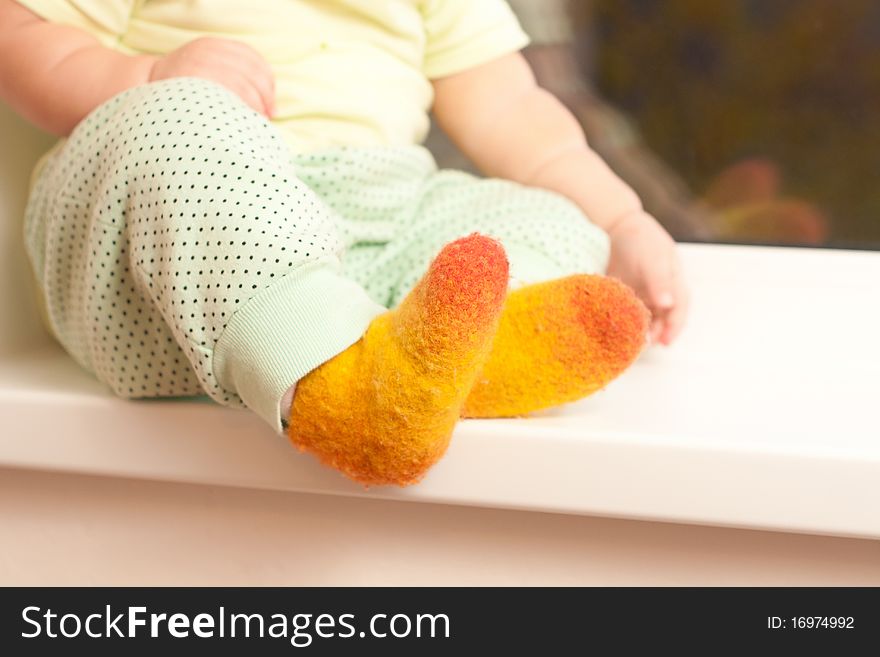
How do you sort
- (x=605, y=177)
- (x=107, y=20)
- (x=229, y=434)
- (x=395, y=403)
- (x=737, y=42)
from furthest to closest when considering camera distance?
(x=737, y=42) → (x=605, y=177) → (x=107, y=20) → (x=229, y=434) → (x=395, y=403)

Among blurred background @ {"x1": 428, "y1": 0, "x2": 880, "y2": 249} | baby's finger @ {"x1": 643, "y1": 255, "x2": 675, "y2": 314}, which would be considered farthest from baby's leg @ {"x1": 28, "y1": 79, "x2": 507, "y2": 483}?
blurred background @ {"x1": 428, "y1": 0, "x2": 880, "y2": 249}

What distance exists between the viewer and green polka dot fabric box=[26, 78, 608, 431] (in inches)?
18.8

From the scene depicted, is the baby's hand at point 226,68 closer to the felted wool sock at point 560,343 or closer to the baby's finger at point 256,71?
the baby's finger at point 256,71

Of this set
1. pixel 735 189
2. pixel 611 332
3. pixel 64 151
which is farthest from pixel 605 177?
pixel 64 151

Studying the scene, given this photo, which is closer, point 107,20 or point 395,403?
point 395,403

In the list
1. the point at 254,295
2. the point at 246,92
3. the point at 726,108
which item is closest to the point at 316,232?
the point at 254,295

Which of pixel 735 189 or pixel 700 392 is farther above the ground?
pixel 735 189

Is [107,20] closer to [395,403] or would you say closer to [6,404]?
[6,404]

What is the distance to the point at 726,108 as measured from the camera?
0.96 m

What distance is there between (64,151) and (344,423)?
28 cm

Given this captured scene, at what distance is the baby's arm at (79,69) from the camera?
2.00ft

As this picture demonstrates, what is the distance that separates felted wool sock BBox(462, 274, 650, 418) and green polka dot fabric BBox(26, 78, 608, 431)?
79mm

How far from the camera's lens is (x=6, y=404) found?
590mm

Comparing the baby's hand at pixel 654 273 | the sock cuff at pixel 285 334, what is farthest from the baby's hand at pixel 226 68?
the baby's hand at pixel 654 273
